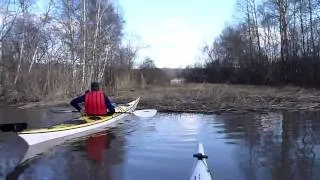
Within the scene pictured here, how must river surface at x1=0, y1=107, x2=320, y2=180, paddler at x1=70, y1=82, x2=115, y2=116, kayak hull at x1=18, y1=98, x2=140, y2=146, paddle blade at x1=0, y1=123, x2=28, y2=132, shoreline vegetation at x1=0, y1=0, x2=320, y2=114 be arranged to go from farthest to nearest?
1. shoreline vegetation at x1=0, y1=0, x2=320, y2=114
2. paddler at x1=70, y1=82, x2=115, y2=116
3. kayak hull at x1=18, y1=98, x2=140, y2=146
4. paddle blade at x1=0, y1=123, x2=28, y2=132
5. river surface at x1=0, y1=107, x2=320, y2=180

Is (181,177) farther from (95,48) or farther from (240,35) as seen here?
(240,35)

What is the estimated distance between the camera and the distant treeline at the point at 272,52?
43.2m

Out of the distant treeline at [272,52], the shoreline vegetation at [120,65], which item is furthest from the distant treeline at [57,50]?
the distant treeline at [272,52]

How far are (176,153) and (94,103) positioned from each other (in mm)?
4628

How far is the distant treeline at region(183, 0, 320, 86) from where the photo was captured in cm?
4319

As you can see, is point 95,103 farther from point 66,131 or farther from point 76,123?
point 66,131

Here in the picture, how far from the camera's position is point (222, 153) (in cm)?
1072

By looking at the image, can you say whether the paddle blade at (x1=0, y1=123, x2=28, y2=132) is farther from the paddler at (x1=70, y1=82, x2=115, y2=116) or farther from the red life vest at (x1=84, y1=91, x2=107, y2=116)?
the red life vest at (x1=84, y1=91, x2=107, y2=116)

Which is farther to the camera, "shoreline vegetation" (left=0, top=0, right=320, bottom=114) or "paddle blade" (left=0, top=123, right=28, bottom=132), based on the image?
"shoreline vegetation" (left=0, top=0, right=320, bottom=114)

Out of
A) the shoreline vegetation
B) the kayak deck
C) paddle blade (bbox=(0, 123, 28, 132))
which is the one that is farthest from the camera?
the shoreline vegetation

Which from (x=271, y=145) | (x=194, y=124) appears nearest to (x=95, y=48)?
(x=194, y=124)

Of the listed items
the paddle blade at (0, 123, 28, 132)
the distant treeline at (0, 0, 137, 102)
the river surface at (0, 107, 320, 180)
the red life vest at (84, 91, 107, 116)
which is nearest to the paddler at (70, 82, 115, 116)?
the red life vest at (84, 91, 107, 116)

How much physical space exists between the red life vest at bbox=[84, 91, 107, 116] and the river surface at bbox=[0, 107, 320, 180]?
2.17ft

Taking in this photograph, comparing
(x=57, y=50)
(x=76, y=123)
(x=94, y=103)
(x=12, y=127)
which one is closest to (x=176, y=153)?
(x=12, y=127)
